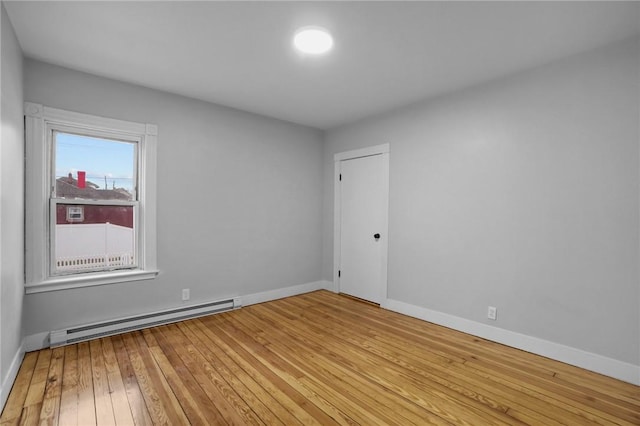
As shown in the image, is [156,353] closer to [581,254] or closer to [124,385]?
[124,385]

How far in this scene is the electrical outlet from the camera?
299cm

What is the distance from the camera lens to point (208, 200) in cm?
370

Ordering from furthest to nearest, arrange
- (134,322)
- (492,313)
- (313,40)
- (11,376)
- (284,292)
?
1. (284,292)
2. (134,322)
3. (492,313)
4. (313,40)
5. (11,376)

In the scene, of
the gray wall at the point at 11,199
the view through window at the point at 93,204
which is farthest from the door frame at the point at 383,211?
the gray wall at the point at 11,199

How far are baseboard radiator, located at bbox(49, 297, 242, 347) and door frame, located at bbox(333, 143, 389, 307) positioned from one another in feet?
5.30

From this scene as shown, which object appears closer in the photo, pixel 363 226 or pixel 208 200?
pixel 208 200

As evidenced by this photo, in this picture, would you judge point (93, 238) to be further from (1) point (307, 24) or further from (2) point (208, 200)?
(1) point (307, 24)

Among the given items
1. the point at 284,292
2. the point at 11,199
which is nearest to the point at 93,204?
the point at 11,199

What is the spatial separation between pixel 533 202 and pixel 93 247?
4.26m

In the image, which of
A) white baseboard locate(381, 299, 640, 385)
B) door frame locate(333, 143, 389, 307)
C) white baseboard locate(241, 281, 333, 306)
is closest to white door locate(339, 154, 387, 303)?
door frame locate(333, 143, 389, 307)

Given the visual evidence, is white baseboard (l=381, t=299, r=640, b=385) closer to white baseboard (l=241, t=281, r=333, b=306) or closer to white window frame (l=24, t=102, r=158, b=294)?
white baseboard (l=241, t=281, r=333, b=306)

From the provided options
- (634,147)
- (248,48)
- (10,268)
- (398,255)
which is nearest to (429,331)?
(398,255)

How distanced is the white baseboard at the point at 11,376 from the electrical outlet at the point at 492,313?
3841 millimetres

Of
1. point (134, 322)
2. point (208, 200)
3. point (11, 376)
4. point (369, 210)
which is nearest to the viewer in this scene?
point (11, 376)
